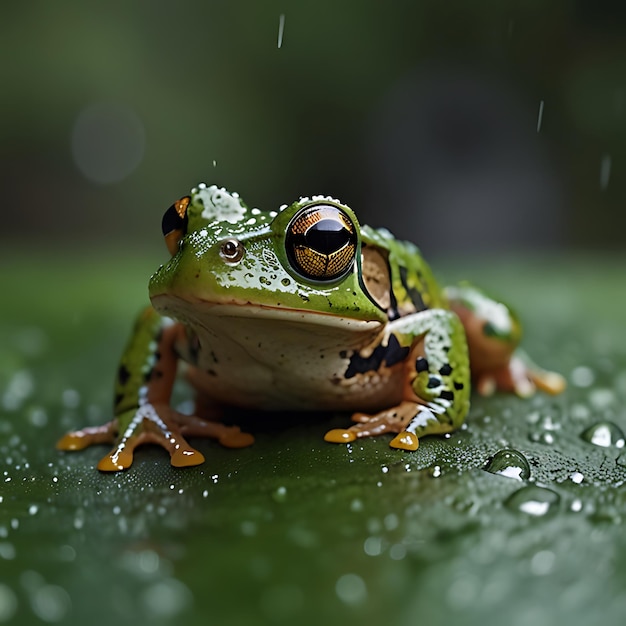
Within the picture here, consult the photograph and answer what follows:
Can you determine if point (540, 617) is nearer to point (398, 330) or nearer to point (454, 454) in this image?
point (454, 454)

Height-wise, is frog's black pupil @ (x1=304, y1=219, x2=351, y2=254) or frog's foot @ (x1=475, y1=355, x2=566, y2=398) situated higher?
frog's black pupil @ (x1=304, y1=219, x2=351, y2=254)

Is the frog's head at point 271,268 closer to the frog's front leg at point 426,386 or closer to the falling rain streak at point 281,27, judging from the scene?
the frog's front leg at point 426,386

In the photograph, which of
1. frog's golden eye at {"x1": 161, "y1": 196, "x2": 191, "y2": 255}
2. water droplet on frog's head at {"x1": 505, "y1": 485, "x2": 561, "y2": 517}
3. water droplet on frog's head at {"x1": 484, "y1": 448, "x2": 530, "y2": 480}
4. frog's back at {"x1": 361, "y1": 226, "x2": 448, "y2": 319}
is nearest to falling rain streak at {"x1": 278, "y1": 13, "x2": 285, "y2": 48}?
frog's back at {"x1": 361, "y1": 226, "x2": 448, "y2": 319}

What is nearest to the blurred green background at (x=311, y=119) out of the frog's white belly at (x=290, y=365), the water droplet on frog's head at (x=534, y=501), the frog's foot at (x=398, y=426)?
the frog's white belly at (x=290, y=365)

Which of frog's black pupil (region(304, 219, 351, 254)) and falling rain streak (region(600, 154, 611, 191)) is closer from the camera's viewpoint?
frog's black pupil (region(304, 219, 351, 254))

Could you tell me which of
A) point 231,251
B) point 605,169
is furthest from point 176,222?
point 605,169

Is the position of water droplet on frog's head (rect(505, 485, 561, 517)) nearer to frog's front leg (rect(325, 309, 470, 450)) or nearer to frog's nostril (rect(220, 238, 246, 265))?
frog's front leg (rect(325, 309, 470, 450))

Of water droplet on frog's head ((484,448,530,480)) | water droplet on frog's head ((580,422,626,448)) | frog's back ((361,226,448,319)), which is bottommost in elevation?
water droplet on frog's head ((580,422,626,448))

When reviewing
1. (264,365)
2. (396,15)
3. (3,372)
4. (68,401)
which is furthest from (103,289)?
(396,15)
